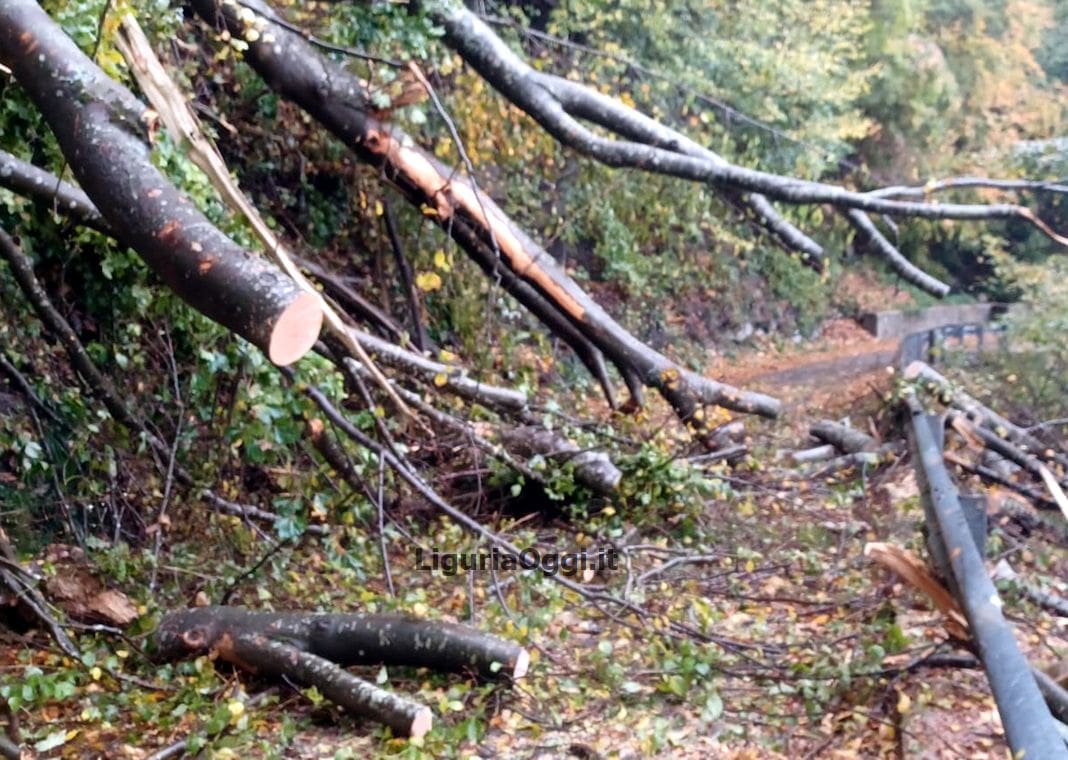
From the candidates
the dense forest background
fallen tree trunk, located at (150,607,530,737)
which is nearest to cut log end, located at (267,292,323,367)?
the dense forest background

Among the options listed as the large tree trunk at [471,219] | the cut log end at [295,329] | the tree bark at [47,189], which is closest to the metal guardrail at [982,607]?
the large tree trunk at [471,219]

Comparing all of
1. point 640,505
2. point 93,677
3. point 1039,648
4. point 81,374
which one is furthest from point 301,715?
point 1039,648

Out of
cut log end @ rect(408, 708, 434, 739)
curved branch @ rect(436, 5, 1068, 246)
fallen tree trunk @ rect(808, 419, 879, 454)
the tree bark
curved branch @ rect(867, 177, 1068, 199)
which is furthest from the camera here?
fallen tree trunk @ rect(808, 419, 879, 454)

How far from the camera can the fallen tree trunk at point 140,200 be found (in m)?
2.15

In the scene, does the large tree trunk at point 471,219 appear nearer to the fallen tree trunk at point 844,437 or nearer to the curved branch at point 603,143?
the curved branch at point 603,143

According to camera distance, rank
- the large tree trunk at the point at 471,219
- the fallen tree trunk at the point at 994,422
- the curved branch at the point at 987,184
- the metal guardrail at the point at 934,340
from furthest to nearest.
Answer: the metal guardrail at the point at 934,340 < the fallen tree trunk at the point at 994,422 < the large tree trunk at the point at 471,219 < the curved branch at the point at 987,184

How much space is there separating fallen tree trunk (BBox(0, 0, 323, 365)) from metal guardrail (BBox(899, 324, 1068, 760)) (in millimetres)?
2179

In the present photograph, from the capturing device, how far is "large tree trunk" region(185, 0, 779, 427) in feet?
17.3

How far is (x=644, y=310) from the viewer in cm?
1230

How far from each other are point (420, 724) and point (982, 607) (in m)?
1.97

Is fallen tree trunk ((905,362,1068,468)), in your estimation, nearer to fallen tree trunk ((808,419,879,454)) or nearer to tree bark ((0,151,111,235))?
fallen tree trunk ((808,419,879,454))

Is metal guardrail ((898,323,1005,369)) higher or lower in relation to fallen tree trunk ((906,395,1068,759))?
higher

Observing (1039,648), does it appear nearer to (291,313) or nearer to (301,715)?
(301,715)

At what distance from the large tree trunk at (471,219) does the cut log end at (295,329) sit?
298 centimetres
